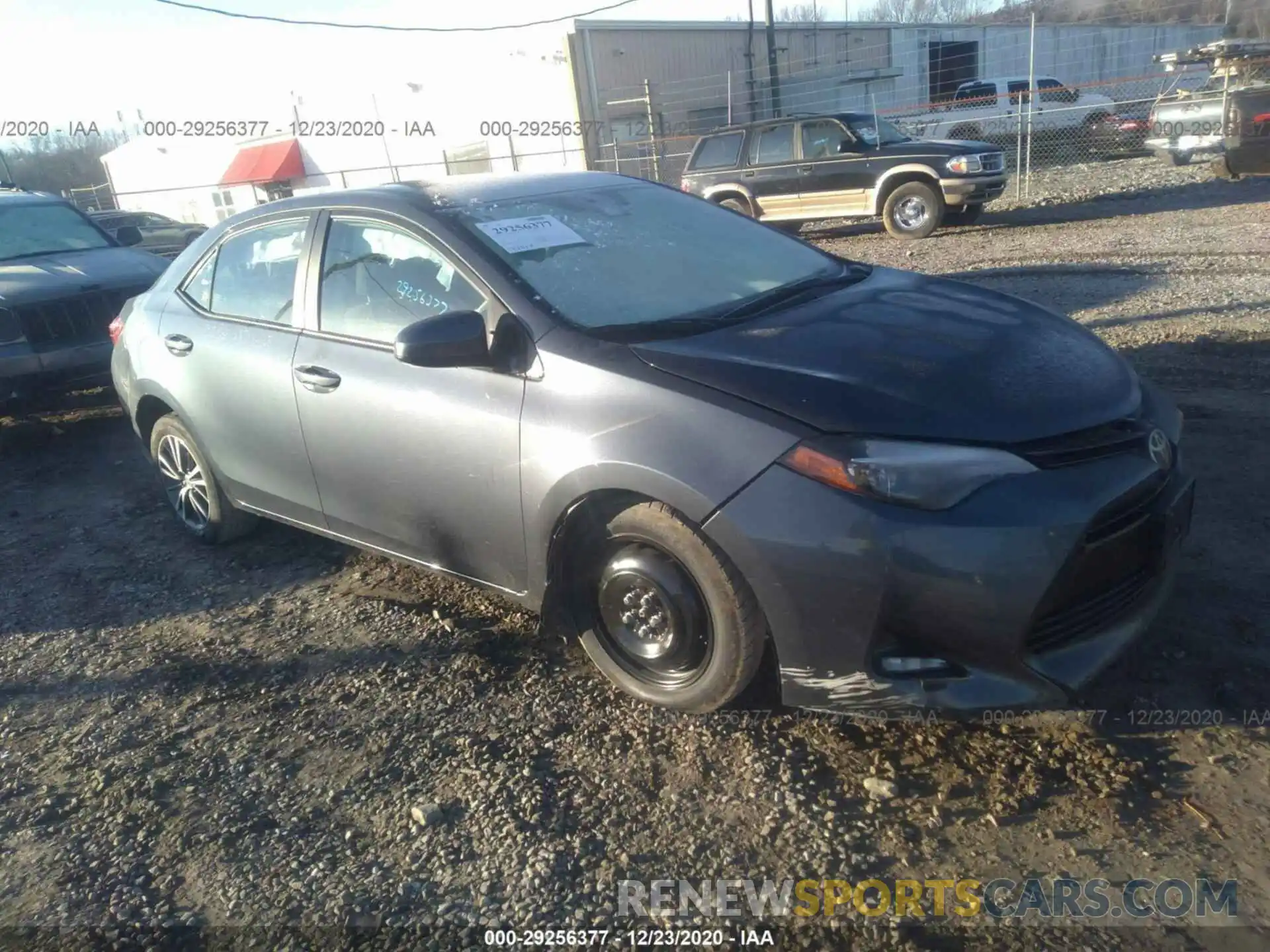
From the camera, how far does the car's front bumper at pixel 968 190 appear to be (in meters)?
12.7

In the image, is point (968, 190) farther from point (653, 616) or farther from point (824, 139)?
point (653, 616)

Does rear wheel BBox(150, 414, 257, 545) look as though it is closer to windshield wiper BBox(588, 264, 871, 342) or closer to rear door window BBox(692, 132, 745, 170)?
windshield wiper BBox(588, 264, 871, 342)

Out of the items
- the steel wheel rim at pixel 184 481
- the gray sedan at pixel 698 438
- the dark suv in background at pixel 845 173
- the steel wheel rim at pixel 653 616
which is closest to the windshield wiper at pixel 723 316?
the gray sedan at pixel 698 438

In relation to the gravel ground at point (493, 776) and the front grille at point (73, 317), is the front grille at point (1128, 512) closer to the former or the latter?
the gravel ground at point (493, 776)

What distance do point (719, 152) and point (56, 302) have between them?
10655 mm

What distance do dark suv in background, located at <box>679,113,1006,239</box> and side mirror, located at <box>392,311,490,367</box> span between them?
11357 millimetres

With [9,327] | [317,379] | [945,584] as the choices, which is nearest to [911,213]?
[9,327]

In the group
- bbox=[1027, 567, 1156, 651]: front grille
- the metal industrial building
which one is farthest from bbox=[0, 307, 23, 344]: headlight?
the metal industrial building

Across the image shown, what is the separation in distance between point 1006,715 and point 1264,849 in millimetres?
692

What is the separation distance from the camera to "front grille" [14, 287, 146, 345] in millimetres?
6715

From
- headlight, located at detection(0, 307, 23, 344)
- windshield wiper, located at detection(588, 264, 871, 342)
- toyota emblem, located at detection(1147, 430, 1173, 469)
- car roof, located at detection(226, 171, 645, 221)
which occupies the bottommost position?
toyota emblem, located at detection(1147, 430, 1173, 469)

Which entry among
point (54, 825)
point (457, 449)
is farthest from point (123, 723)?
point (457, 449)

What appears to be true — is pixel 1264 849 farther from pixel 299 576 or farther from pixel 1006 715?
pixel 299 576

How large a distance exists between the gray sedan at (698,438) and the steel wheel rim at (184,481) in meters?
0.54
